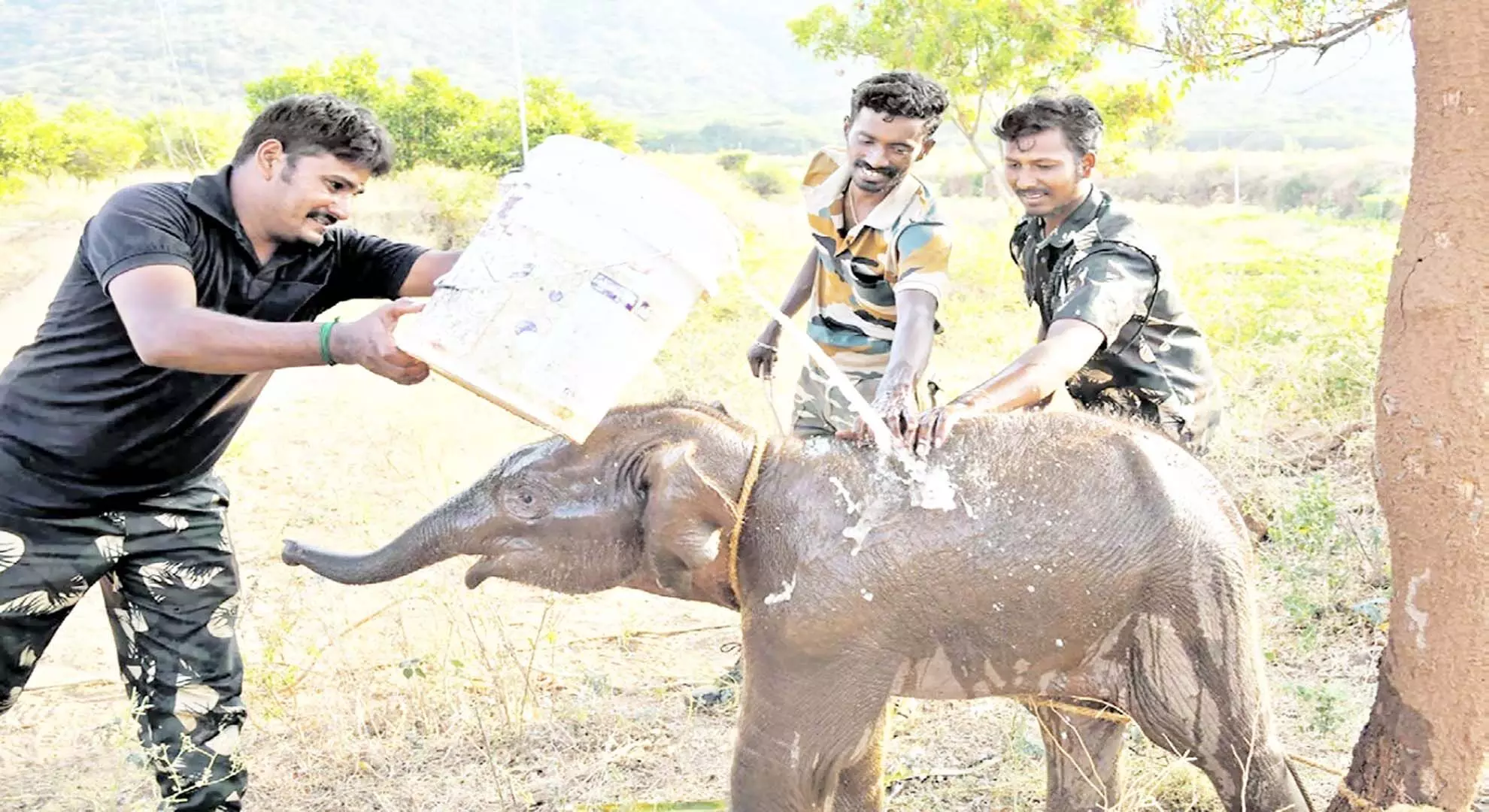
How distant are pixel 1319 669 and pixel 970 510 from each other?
2653 mm

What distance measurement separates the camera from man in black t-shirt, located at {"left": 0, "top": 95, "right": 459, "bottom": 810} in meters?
3.19

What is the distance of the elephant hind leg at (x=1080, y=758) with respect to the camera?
11.3ft

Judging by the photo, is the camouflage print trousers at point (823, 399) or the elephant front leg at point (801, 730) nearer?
the elephant front leg at point (801, 730)

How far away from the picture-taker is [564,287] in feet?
8.02

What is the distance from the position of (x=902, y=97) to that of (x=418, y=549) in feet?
6.53

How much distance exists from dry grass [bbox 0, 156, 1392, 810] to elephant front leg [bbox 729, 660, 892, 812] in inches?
33.8

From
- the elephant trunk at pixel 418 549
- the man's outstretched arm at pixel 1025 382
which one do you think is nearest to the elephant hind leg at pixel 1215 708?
the man's outstretched arm at pixel 1025 382

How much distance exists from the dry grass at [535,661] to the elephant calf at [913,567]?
42 cm

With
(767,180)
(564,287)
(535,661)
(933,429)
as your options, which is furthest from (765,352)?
(767,180)

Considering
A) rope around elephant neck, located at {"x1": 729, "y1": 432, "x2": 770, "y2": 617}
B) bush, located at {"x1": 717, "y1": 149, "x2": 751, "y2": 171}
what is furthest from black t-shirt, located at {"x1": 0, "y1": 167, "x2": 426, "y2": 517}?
bush, located at {"x1": 717, "y1": 149, "x2": 751, "y2": 171}

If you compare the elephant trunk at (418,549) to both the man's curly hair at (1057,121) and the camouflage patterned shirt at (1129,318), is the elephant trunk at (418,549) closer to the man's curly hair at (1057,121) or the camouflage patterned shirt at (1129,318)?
the camouflage patterned shirt at (1129,318)

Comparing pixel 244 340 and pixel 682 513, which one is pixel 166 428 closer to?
pixel 244 340

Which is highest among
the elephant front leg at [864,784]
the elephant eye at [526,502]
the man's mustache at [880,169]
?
the man's mustache at [880,169]

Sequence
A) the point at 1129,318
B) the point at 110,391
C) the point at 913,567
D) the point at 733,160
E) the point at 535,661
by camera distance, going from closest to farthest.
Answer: the point at 913,567, the point at 110,391, the point at 1129,318, the point at 535,661, the point at 733,160
